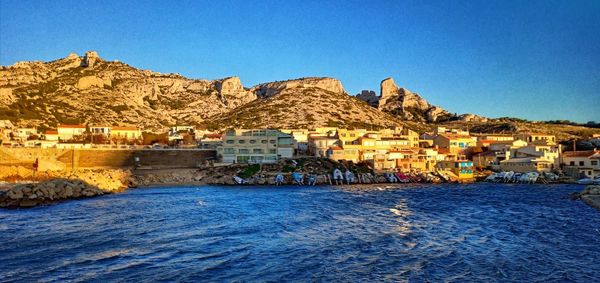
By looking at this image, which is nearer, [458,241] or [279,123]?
[458,241]

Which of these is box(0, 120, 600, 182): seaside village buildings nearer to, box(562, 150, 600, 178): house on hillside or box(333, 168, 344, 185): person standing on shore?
box(562, 150, 600, 178): house on hillside

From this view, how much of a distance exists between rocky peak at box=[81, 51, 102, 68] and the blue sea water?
497 ft

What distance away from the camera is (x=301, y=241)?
84.3ft

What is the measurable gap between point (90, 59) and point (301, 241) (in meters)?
179

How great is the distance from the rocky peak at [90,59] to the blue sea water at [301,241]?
151 metres

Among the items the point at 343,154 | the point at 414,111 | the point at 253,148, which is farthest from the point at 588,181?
the point at 414,111

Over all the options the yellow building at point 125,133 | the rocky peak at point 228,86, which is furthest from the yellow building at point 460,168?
the rocky peak at point 228,86

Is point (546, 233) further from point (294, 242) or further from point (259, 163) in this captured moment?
point (259, 163)

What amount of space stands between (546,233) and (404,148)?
56560 millimetres

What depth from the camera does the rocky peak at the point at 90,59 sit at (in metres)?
179

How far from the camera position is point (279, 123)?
145625 millimetres

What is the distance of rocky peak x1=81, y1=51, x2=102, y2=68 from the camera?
178625 mm

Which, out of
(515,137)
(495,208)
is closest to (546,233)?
(495,208)

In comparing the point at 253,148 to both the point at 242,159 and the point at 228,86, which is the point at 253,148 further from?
the point at 228,86
